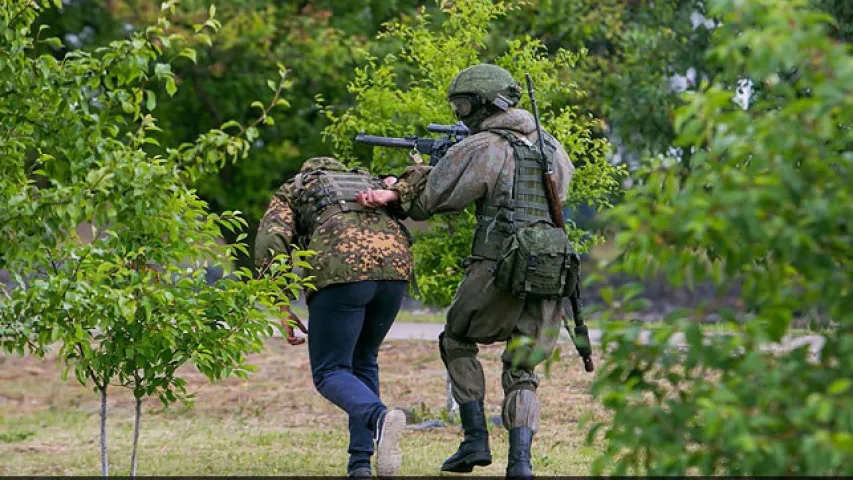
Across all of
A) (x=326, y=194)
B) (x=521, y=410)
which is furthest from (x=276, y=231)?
(x=521, y=410)

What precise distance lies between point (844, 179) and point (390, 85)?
22.1ft

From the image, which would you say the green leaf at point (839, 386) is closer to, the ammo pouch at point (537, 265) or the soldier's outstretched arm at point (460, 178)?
the ammo pouch at point (537, 265)

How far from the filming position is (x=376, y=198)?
765 centimetres

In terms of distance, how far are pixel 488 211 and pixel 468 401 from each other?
96cm

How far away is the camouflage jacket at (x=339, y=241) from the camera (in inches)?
295

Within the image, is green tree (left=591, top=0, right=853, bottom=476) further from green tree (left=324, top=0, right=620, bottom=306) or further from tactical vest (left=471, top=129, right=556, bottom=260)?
green tree (left=324, top=0, right=620, bottom=306)

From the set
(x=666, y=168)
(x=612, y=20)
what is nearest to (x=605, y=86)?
(x=612, y=20)

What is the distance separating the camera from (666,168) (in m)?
4.55

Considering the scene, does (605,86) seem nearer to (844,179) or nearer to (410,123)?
(410,123)

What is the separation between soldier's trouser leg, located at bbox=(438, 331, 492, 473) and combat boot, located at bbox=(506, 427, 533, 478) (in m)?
0.25

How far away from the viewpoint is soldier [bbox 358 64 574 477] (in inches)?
292

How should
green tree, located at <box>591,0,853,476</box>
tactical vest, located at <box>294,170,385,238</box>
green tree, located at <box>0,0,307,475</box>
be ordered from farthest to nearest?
tactical vest, located at <box>294,170,385,238</box>, green tree, located at <box>0,0,307,475</box>, green tree, located at <box>591,0,853,476</box>

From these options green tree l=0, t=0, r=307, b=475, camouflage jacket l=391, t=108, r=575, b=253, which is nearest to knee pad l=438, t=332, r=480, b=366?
camouflage jacket l=391, t=108, r=575, b=253

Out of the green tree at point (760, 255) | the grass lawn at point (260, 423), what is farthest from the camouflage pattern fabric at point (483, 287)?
the green tree at point (760, 255)
